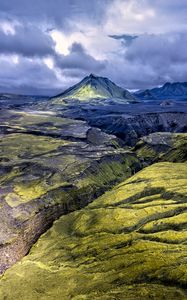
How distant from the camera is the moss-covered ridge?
392 ft

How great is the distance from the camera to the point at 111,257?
144m

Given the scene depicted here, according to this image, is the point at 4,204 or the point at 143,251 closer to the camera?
the point at 143,251

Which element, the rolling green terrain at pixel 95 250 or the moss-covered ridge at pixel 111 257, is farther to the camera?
the rolling green terrain at pixel 95 250

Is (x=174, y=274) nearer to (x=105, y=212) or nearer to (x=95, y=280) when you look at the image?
(x=95, y=280)

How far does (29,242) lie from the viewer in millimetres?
173375

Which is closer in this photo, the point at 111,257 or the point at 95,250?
the point at 111,257

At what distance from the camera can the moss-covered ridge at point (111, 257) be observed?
392 ft

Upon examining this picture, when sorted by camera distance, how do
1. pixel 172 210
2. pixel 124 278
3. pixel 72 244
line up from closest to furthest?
1. pixel 124 278
2. pixel 72 244
3. pixel 172 210

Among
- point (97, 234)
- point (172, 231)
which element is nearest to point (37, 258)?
point (97, 234)

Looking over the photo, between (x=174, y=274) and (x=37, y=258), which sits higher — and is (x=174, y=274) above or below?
above

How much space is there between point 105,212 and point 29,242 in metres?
39.0

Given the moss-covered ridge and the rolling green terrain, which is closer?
the moss-covered ridge

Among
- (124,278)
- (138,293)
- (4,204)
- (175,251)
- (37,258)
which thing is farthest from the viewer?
(4,204)

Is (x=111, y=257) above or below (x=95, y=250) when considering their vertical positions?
above
